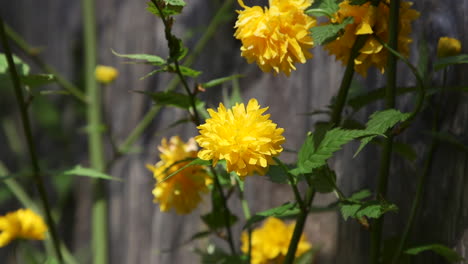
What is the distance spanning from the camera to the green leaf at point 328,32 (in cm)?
50

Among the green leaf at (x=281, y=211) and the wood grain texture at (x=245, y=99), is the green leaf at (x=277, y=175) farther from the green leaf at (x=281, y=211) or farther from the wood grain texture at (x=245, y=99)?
the wood grain texture at (x=245, y=99)

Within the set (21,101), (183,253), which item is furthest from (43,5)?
(21,101)

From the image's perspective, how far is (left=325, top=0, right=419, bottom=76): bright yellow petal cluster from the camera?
1.75 ft

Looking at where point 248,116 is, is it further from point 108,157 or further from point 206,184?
point 108,157

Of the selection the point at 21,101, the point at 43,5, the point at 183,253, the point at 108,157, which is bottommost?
the point at 183,253

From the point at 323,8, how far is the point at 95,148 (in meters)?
0.95

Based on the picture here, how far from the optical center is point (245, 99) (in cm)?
97

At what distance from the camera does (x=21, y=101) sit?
708mm

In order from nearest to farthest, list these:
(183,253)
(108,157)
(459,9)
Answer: (459,9), (183,253), (108,157)

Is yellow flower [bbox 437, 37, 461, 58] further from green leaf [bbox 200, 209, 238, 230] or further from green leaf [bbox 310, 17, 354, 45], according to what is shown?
green leaf [bbox 200, 209, 238, 230]

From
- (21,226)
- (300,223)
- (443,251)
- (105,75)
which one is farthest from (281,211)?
(105,75)

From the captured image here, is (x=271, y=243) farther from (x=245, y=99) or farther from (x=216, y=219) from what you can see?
(x=245, y=99)

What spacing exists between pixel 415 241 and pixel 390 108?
19 cm

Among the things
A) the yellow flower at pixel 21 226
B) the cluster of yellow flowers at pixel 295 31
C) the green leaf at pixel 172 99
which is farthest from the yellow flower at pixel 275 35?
the yellow flower at pixel 21 226
